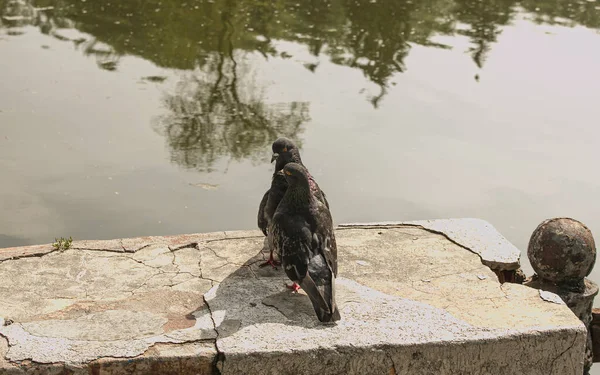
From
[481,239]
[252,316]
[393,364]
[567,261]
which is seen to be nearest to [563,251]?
[567,261]

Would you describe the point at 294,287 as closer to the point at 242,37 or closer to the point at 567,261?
the point at 567,261

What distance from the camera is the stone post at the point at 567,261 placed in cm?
576

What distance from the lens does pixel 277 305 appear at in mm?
4957

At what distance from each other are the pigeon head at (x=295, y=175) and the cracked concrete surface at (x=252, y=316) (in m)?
0.65

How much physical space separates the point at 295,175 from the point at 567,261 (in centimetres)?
206

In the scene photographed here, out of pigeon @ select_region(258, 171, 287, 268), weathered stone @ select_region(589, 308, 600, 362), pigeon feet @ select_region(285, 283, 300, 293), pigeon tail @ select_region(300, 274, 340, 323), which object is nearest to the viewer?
pigeon tail @ select_region(300, 274, 340, 323)

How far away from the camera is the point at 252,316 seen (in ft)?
15.8

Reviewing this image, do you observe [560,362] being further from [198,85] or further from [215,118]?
[198,85]

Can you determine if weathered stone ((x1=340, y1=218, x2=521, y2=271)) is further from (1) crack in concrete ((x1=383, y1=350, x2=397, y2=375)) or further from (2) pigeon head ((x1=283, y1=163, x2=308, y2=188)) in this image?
(1) crack in concrete ((x1=383, y1=350, x2=397, y2=375))

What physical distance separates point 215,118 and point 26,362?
6.01 metres

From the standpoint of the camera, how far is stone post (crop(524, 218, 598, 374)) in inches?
227

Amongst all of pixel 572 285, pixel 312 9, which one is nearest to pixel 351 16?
pixel 312 9

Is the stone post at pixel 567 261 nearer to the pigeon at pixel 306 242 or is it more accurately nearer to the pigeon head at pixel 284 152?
the pigeon at pixel 306 242

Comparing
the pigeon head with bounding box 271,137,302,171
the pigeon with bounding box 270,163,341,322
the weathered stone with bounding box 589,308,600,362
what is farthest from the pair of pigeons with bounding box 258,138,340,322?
the weathered stone with bounding box 589,308,600,362
